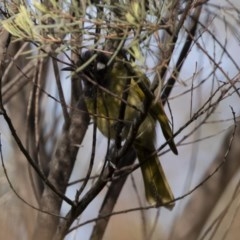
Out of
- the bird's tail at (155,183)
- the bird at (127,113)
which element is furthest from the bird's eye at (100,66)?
the bird's tail at (155,183)

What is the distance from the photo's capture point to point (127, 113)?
0.83 meters

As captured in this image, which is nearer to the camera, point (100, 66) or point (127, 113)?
point (100, 66)

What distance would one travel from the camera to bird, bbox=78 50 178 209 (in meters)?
0.64

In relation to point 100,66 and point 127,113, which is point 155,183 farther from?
point 100,66

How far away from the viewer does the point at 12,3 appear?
0.58 m

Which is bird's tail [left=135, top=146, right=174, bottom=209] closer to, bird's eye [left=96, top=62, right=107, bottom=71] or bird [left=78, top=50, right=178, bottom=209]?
bird [left=78, top=50, right=178, bottom=209]

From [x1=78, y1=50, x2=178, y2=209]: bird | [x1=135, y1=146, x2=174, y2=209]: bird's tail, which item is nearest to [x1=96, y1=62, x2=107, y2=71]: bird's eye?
[x1=78, y1=50, x2=178, y2=209]: bird

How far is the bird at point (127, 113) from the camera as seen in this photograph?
641 millimetres

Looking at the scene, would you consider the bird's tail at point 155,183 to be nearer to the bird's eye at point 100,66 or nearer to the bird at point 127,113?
the bird at point 127,113

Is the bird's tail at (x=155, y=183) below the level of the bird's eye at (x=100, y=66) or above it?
below

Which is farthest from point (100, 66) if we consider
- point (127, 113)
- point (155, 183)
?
point (155, 183)

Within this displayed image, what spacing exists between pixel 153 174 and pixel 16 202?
27cm

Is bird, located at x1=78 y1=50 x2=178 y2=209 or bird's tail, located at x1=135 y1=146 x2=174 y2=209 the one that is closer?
bird, located at x1=78 y1=50 x2=178 y2=209

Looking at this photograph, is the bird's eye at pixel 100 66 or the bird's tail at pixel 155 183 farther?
the bird's tail at pixel 155 183
